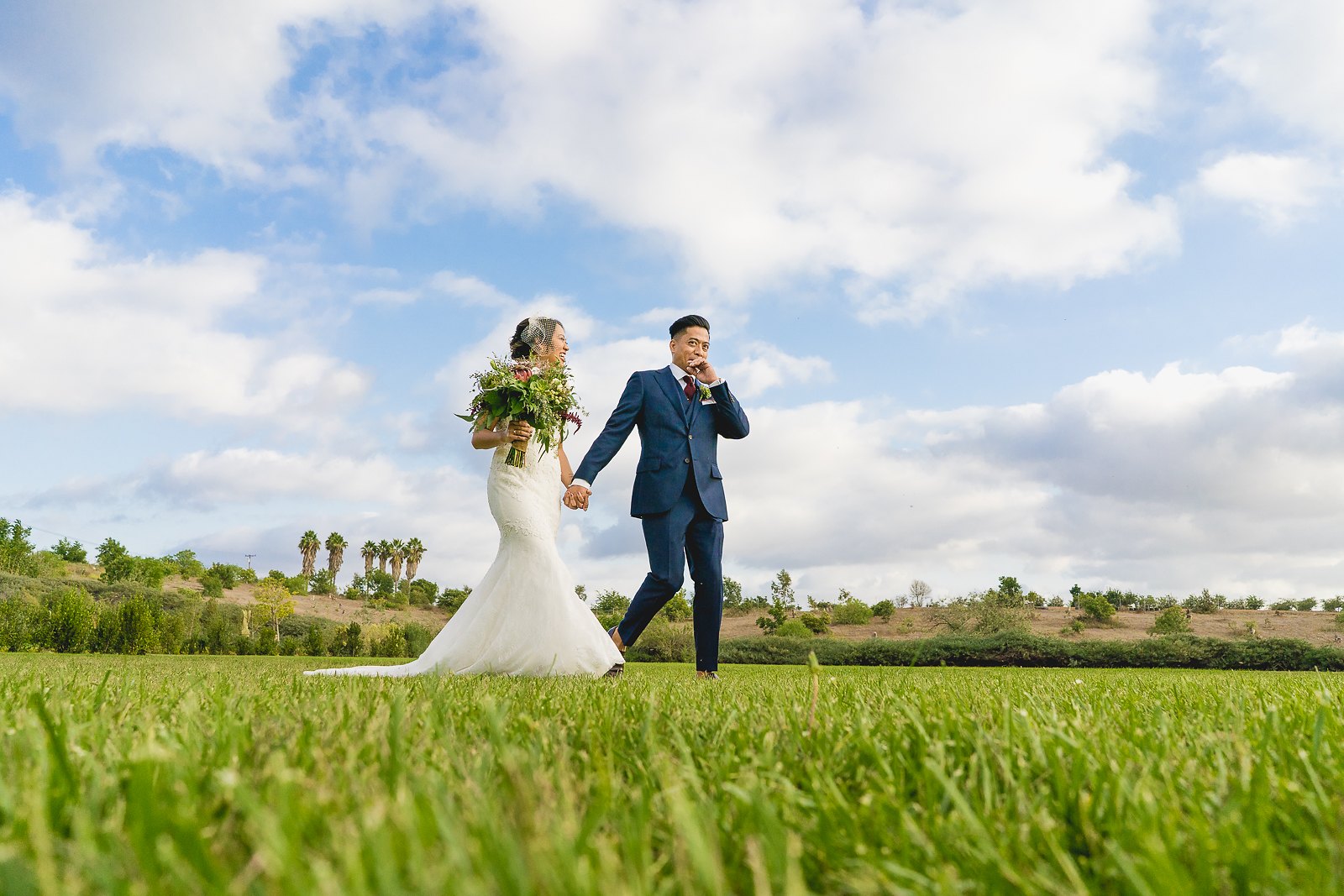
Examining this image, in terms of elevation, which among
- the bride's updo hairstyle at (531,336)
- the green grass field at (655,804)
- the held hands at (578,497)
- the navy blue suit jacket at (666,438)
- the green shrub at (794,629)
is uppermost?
the bride's updo hairstyle at (531,336)

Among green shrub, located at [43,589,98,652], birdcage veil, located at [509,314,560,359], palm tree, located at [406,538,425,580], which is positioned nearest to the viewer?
birdcage veil, located at [509,314,560,359]

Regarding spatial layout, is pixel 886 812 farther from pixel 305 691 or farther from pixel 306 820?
pixel 305 691

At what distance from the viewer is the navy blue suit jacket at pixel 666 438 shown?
7973 millimetres

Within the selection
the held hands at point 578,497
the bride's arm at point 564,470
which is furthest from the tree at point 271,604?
the held hands at point 578,497

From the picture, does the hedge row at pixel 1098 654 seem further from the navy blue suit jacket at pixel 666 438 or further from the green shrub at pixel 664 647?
the navy blue suit jacket at pixel 666 438

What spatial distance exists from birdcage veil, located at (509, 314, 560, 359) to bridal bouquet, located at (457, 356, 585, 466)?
0.30m

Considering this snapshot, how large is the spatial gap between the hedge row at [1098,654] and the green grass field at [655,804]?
1629 centimetres

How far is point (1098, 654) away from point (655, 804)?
19953 mm

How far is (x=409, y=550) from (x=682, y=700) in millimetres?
85519

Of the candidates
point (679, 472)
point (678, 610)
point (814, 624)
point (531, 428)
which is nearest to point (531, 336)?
point (531, 428)

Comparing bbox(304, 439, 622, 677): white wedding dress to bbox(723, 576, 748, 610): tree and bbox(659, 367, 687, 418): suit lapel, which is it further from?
bbox(723, 576, 748, 610): tree

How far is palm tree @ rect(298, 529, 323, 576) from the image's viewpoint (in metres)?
86.1

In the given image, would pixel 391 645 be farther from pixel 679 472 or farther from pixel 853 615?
pixel 853 615

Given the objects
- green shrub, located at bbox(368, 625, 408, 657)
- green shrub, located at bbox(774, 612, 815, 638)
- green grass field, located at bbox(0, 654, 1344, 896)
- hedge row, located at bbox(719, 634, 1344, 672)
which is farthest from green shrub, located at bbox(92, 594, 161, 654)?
green shrub, located at bbox(774, 612, 815, 638)
